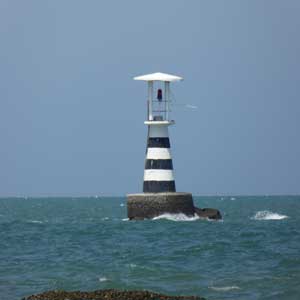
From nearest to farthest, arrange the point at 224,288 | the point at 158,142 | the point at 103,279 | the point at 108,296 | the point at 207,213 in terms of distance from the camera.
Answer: the point at 108,296 → the point at 224,288 → the point at 103,279 → the point at 158,142 → the point at 207,213

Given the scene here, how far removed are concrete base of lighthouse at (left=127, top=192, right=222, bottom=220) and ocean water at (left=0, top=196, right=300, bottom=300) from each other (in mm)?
580

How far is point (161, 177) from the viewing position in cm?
4853

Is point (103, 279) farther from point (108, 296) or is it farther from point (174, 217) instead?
point (174, 217)

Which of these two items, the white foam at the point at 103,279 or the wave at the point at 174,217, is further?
the wave at the point at 174,217

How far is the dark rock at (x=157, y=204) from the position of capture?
158 ft

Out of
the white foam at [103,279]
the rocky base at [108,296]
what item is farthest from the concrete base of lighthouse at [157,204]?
the rocky base at [108,296]

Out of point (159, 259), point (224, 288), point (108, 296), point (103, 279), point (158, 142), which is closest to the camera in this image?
point (108, 296)

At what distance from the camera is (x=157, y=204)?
48406 mm

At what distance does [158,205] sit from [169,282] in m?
21.0

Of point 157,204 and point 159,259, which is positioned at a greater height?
point 157,204

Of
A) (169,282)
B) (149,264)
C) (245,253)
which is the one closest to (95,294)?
(169,282)

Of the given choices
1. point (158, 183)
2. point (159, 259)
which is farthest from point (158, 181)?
point (159, 259)

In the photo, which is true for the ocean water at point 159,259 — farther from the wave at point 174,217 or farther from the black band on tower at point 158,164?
the black band on tower at point 158,164

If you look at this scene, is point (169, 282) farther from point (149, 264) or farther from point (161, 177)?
point (161, 177)
